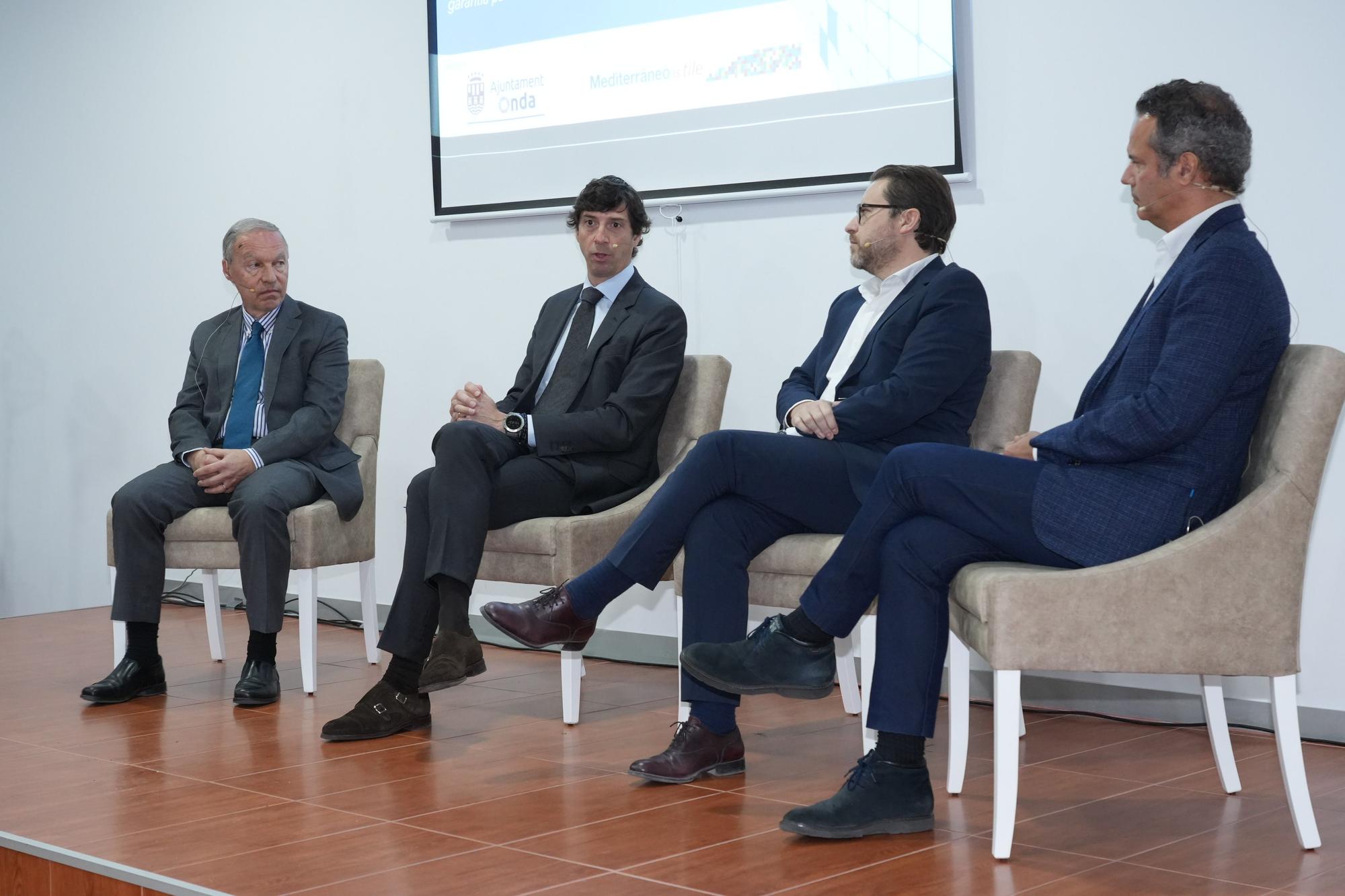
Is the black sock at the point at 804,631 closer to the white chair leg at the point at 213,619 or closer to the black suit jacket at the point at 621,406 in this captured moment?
the black suit jacket at the point at 621,406

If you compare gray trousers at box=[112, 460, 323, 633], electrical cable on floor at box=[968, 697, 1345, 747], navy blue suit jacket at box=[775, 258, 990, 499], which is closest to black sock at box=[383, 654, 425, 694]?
gray trousers at box=[112, 460, 323, 633]

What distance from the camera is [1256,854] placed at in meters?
2.25

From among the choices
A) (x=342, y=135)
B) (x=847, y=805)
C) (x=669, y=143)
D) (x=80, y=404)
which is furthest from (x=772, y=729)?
(x=80, y=404)

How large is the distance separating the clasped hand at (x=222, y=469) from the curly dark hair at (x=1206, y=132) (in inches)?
97.0

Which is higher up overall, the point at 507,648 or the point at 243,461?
the point at 243,461

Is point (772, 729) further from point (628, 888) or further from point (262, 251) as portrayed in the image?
point (262, 251)

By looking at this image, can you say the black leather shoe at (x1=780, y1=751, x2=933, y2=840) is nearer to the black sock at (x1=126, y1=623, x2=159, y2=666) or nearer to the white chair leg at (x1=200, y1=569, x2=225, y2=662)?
the black sock at (x1=126, y1=623, x2=159, y2=666)

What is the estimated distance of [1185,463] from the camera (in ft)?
7.52

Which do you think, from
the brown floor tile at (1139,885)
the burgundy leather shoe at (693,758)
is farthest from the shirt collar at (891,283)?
the brown floor tile at (1139,885)

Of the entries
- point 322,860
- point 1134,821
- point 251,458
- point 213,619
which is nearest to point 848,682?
point 1134,821

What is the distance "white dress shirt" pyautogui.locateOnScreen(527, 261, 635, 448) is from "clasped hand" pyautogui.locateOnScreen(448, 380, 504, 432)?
197mm

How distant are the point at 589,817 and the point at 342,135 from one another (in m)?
3.24

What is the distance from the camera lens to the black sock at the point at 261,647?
3.70 meters

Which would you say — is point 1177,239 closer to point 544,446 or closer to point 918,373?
point 918,373
